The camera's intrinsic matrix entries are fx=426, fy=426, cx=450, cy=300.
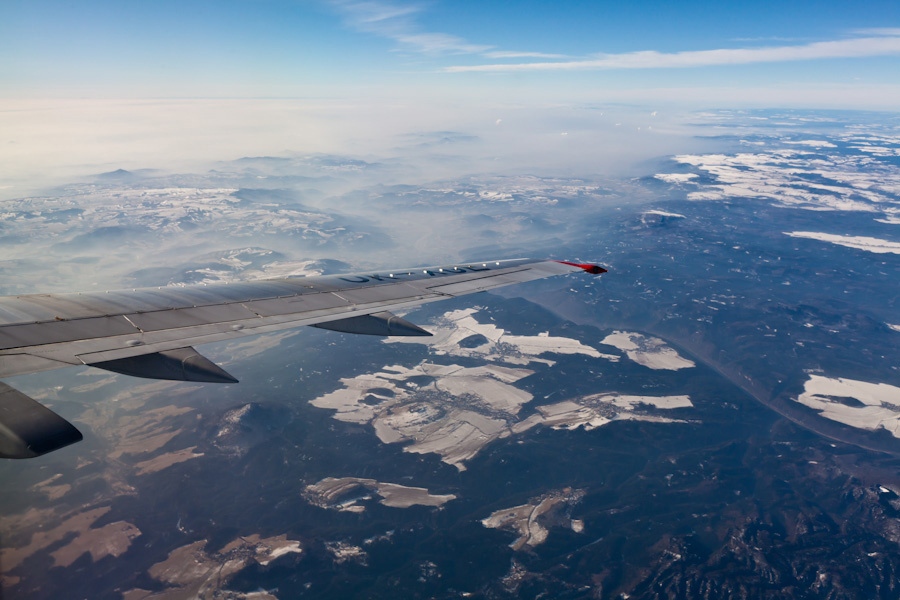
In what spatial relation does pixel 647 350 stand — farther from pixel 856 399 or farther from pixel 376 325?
pixel 376 325

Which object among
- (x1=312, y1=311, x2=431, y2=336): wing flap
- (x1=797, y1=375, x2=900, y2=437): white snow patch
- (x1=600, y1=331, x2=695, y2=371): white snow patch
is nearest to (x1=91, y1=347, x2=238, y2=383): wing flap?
(x1=312, y1=311, x2=431, y2=336): wing flap

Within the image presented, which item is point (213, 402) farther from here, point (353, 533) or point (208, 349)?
point (353, 533)

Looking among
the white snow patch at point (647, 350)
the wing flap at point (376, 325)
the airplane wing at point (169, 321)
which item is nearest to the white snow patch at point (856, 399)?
the white snow patch at point (647, 350)

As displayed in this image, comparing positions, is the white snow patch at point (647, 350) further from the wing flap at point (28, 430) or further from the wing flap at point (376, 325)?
the wing flap at point (28, 430)

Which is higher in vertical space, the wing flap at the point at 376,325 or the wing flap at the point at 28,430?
the wing flap at the point at 28,430

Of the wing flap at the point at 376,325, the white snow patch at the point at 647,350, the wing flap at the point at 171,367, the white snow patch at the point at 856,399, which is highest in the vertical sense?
the wing flap at the point at 171,367

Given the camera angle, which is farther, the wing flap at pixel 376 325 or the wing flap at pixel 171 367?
the wing flap at pixel 376 325
